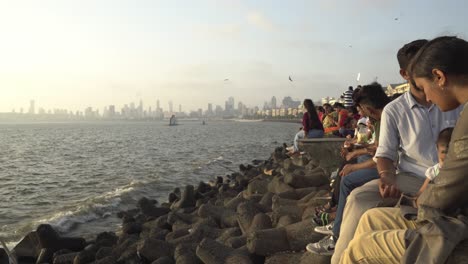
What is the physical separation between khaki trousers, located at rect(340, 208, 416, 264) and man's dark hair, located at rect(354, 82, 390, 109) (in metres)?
2.02

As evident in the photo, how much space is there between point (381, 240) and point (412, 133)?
4.73 ft

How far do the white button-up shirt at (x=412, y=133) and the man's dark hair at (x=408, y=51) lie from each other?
0.27 metres

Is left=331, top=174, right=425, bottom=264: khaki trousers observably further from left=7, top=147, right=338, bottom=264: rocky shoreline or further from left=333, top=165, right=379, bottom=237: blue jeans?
left=7, top=147, right=338, bottom=264: rocky shoreline

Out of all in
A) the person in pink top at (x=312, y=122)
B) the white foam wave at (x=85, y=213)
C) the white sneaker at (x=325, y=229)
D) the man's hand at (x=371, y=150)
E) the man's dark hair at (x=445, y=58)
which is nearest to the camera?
the man's dark hair at (x=445, y=58)

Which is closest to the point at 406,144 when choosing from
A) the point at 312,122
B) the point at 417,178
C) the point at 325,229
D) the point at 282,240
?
the point at 417,178

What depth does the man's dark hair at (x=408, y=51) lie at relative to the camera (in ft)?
11.3

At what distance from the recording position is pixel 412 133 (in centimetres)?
341

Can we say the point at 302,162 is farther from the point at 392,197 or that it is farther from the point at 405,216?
the point at 405,216

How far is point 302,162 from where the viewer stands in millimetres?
12320

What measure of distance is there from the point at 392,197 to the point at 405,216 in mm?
795

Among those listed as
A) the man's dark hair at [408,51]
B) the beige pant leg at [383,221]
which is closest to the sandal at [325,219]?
the man's dark hair at [408,51]

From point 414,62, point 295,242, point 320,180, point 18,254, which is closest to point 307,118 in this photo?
point 320,180

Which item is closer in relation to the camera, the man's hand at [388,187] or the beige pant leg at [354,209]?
the beige pant leg at [354,209]

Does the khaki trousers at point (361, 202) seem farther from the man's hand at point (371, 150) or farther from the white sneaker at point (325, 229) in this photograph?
the man's hand at point (371, 150)
